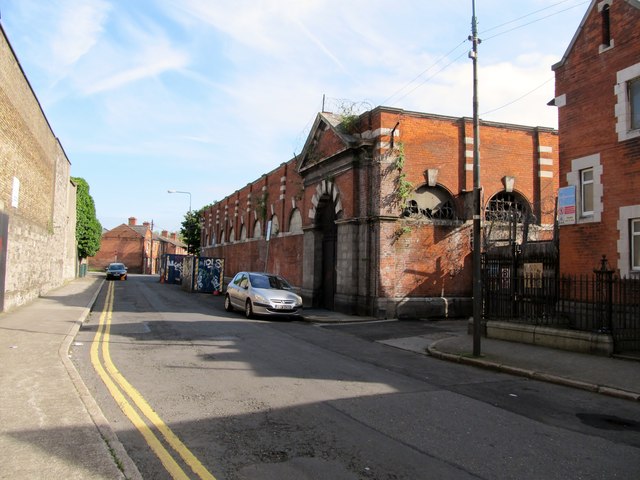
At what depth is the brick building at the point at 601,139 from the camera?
11.3 meters

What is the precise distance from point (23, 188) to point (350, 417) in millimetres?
16163

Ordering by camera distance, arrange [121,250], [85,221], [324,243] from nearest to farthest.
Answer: [324,243] < [85,221] < [121,250]

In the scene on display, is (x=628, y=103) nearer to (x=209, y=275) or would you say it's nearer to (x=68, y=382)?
(x=68, y=382)

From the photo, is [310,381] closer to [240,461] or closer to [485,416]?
[485,416]

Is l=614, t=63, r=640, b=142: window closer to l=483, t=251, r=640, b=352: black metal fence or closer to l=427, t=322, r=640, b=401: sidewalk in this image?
l=483, t=251, r=640, b=352: black metal fence

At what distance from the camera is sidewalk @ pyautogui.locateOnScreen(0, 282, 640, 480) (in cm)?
425

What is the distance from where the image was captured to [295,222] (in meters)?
27.4

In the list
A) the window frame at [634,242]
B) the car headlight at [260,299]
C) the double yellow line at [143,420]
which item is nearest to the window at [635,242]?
the window frame at [634,242]

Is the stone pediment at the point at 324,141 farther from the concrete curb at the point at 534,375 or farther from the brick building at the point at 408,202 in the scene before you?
the concrete curb at the point at 534,375

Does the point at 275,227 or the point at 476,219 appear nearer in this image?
the point at 476,219

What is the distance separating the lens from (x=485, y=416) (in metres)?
6.37

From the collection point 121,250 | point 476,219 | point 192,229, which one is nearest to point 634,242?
point 476,219

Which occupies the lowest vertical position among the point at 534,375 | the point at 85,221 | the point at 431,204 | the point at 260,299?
the point at 534,375

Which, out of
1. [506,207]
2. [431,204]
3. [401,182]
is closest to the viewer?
[401,182]
